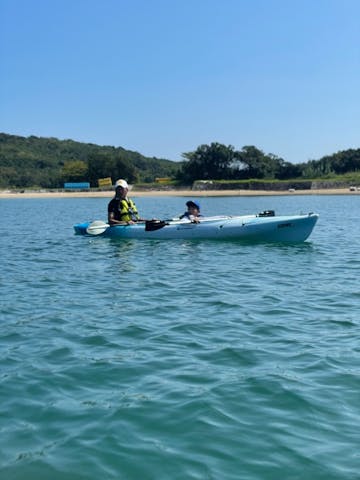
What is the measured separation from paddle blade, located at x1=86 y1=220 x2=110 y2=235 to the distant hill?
71526 mm

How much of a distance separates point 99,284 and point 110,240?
6975 millimetres

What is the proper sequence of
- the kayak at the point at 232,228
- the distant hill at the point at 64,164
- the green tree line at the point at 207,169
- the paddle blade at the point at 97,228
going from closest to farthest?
1. the kayak at the point at 232,228
2. the paddle blade at the point at 97,228
3. the green tree line at the point at 207,169
4. the distant hill at the point at 64,164

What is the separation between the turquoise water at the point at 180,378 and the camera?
A: 361 cm

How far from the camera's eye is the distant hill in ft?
300

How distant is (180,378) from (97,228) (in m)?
12.4

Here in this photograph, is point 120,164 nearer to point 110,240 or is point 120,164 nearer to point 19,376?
point 110,240

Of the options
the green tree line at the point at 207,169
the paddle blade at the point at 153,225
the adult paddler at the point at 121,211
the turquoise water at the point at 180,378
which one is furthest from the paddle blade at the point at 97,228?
the green tree line at the point at 207,169

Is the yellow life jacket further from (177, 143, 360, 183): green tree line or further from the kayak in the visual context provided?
(177, 143, 360, 183): green tree line

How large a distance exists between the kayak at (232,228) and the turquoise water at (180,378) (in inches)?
196

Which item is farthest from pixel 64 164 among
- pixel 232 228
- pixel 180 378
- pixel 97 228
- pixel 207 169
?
pixel 180 378

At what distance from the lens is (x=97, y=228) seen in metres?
17.0

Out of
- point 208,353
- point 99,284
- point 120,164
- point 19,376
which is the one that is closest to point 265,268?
point 99,284

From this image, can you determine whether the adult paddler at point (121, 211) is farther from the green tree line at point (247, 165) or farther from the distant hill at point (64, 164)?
the distant hill at point (64, 164)

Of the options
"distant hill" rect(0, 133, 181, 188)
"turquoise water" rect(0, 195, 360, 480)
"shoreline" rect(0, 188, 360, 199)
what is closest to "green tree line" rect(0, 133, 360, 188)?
"distant hill" rect(0, 133, 181, 188)
